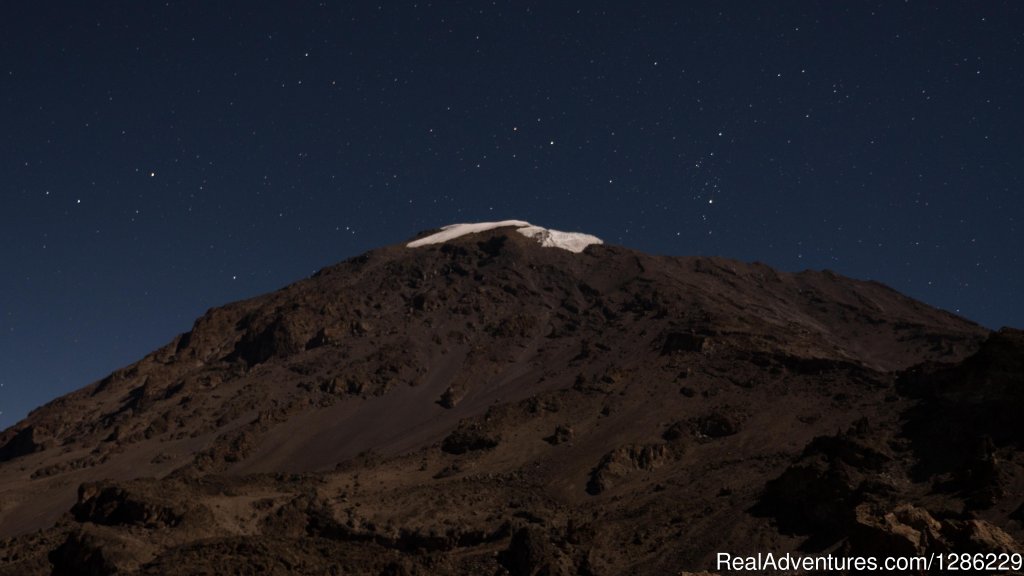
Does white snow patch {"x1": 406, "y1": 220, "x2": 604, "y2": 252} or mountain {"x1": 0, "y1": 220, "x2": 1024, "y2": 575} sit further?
white snow patch {"x1": 406, "y1": 220, "x2": 604, "y2": 252}

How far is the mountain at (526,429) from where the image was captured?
44.8 m

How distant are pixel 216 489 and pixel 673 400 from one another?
125 feet

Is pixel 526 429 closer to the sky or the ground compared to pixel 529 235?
closer to the ground

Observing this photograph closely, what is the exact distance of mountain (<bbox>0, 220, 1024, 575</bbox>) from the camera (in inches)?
1763

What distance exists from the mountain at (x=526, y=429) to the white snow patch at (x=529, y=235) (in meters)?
0.85

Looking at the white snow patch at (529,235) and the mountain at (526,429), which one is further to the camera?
the white snow patch at (529,235)

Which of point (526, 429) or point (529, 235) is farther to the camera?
point (529, 235)

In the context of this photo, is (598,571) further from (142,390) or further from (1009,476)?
(142,390)

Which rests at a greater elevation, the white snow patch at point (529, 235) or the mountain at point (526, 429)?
the white snow patch at point (529, 235)

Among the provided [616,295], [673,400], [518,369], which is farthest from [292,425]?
[616,295]

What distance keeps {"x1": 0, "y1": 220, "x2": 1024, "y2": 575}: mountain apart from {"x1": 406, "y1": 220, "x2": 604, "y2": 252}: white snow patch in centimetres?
85

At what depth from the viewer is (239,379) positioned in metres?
102

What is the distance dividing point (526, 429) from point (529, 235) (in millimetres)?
71358

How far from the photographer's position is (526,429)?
7531 centimetres
